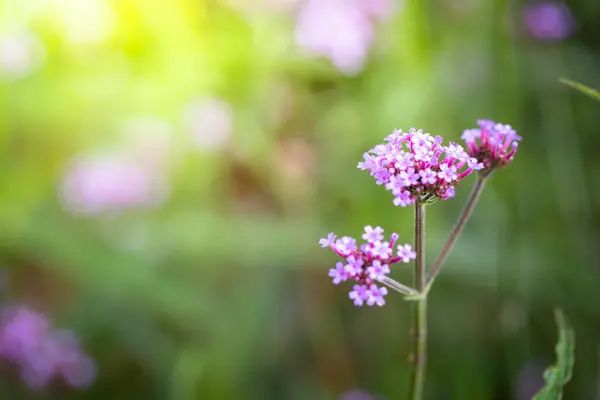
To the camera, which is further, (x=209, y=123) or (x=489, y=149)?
(x=209, y=123)

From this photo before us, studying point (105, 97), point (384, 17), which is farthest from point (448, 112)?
point (105, 97)

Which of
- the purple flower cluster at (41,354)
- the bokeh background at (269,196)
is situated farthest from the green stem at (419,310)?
the purple flower cluster at (41,354)

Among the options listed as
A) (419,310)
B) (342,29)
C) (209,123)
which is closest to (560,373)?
(419,310)

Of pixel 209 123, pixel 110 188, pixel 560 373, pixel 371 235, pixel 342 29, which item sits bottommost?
pixel 560 373

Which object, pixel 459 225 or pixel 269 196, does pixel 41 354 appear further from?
pixel 459 225

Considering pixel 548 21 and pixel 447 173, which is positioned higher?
pixel 548 21

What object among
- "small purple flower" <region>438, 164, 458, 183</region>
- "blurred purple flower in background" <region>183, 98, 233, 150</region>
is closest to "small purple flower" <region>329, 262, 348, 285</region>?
"small purple flower" <region>438, 164, 458, 183</region>

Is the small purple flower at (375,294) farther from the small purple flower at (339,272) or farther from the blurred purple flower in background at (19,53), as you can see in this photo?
the blurred purple flower in background at (19,53)
